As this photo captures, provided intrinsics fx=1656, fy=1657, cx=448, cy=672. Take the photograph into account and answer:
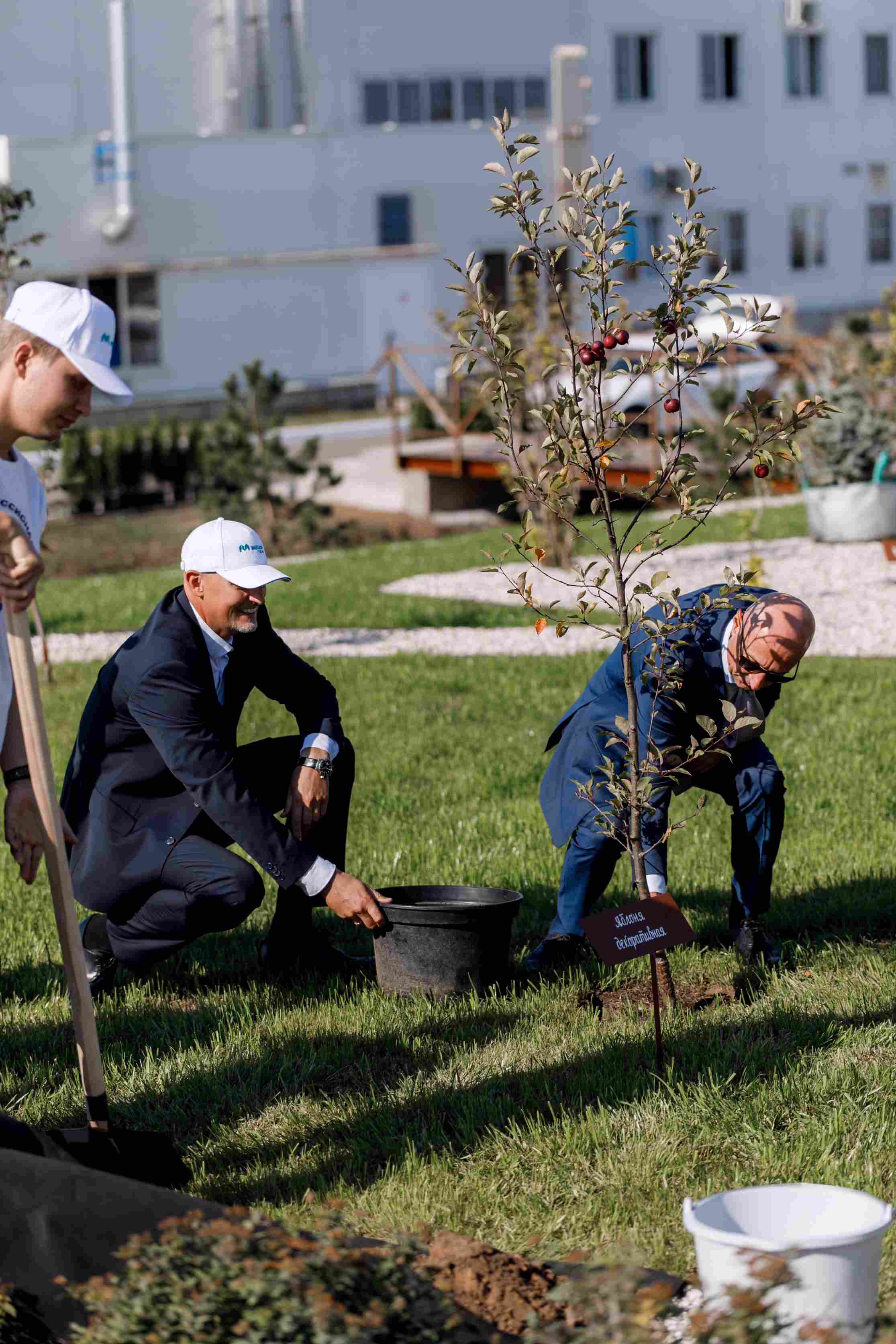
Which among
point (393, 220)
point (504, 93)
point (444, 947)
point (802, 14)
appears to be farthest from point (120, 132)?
point (444, 947)

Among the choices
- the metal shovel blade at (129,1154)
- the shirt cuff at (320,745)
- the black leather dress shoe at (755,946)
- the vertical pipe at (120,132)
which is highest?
the vertical pipe at (120,132)

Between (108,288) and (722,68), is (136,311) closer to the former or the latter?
(108,288)

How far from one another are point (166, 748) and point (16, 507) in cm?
117

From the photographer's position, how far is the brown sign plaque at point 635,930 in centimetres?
382

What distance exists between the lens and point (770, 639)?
4.39 m

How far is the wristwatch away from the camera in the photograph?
15.8ft

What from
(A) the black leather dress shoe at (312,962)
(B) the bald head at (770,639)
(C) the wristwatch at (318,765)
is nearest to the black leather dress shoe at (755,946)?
(B) the bald head at (770,639)

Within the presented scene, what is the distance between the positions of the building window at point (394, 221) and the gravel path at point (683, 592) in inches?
916

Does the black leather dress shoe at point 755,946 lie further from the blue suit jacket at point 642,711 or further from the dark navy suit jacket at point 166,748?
the dark navy suit jacket at point 166,748

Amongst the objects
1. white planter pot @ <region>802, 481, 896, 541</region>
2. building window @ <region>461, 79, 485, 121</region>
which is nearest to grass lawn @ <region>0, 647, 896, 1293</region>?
white planter pot @ <region>802, 481, 896, 541</region>

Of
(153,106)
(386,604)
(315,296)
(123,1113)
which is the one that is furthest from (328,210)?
(123,1113)

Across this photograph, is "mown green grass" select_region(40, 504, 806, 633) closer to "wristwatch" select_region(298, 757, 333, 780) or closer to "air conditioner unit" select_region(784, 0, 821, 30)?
"wristwatch" select_region(298, 757, 333, 780)

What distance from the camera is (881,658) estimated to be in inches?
370

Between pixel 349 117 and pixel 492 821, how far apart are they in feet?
101
